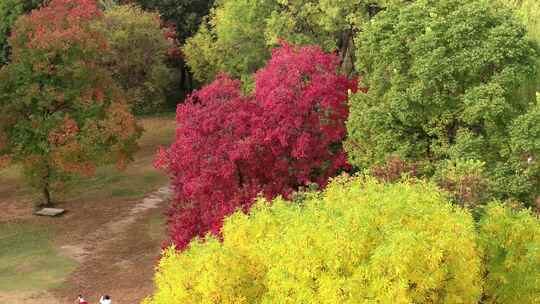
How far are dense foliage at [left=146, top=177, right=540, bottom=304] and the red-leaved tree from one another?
28.5 feet

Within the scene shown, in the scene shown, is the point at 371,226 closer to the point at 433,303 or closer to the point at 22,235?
the point at 433,303

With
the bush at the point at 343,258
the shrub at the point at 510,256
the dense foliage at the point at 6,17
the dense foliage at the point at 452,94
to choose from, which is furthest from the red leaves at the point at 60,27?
the shrub at the point at 510,256

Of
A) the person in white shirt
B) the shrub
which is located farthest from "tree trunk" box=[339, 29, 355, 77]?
the shrub

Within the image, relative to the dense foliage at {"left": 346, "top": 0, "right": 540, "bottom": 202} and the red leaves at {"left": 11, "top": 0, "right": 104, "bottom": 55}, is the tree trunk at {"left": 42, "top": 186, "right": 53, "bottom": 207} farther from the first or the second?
the dense foliage at {"left": 346, "top": 0, "right": 540, "bottom": 202}

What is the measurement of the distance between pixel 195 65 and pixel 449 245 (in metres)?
43.5

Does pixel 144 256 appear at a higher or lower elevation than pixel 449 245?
lower

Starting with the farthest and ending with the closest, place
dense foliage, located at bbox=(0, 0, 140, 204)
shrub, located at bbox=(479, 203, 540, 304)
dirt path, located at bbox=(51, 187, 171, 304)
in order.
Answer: dense foliage, located at bbox=(0, 0, 140, 204) → dirt path, located at bbox=(51, 187, 171, 304) → shrub, located at bbox=(479, 203, 540, 304)

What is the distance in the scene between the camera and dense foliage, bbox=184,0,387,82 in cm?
3728

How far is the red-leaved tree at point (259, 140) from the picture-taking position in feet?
88.8

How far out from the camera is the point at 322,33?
132 ft

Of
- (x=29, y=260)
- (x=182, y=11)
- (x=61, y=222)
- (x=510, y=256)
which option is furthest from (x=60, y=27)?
(x=510, y=256)

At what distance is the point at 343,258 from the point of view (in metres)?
14.8

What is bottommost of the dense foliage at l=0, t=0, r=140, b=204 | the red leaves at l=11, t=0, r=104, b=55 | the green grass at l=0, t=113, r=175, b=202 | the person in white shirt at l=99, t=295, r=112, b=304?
the green grass at l=0, t=113, r=175, b=202

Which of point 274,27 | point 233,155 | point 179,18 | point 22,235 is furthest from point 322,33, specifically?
point 179,18
